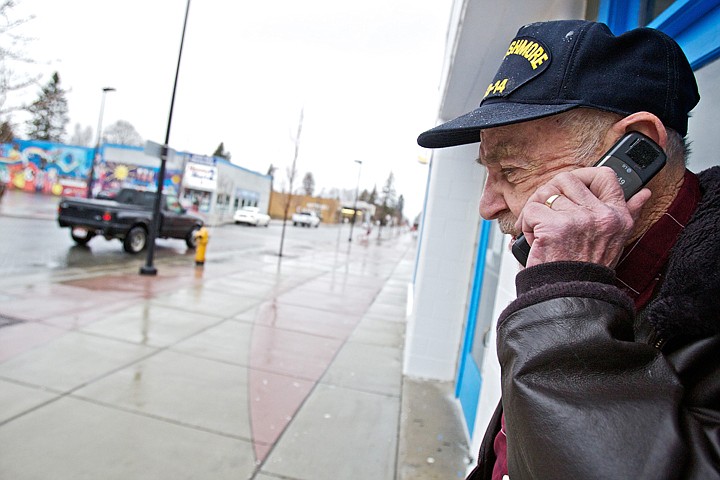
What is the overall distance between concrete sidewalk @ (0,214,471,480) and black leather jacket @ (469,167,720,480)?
8.81 ft

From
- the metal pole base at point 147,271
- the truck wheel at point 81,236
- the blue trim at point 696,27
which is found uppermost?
the blue trim at point 696,27

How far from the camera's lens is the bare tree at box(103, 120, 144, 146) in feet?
250

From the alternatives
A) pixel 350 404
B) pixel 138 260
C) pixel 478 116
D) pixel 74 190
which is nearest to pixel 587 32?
pixel 478 116

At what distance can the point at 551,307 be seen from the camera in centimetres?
77

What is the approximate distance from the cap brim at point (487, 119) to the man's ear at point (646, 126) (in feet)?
0.38

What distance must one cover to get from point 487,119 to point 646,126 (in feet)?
1.03

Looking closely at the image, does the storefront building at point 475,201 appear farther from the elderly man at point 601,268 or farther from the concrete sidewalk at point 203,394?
the elderly man at point 601,268

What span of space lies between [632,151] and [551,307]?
1.26 feet

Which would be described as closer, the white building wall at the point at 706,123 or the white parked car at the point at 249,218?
the white building wall at the point at 706,123

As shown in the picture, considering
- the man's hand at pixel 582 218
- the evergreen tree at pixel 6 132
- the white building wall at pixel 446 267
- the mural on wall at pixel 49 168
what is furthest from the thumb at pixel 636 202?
the mural on wall at pixel 49 168

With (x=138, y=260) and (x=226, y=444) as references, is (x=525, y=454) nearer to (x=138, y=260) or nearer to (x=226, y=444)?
(x=226, y=444)

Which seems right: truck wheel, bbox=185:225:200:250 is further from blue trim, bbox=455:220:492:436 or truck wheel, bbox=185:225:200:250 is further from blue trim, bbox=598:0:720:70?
blue trim, bbox=598:0:720:70

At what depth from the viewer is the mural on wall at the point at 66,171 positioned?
44.2 metres

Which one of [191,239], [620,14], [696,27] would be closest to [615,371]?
[696,27]
